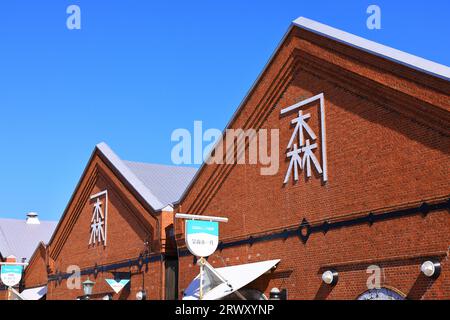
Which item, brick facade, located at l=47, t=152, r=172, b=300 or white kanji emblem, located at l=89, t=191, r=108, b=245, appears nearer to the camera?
brick facade, located at l=47, t=152, r=172, b=300

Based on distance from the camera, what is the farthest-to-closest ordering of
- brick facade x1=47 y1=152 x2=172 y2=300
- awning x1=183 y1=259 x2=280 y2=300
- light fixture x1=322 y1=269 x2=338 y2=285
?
brick facade x1=47 y1=152 x2=172 y2=300
awning x1=183 y1=259 x2=280 y2=300
light fixture x1=322 y1=269 x2=338 y2=285

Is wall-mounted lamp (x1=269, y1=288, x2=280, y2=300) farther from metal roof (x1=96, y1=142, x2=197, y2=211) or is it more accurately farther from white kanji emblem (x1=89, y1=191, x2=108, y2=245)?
white kanji emblem (x1=89, y1=191, x2=108, y2=245)

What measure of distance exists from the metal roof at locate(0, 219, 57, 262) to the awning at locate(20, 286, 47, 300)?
6487mm

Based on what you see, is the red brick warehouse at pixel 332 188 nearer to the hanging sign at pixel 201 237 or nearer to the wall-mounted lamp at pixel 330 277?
the wall-mounted lamp at pixel 330 277

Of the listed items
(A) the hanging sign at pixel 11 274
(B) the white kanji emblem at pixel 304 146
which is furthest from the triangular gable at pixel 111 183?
(B) the white kanji emblem at pixel 304 146

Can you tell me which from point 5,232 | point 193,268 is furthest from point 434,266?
point 5,232

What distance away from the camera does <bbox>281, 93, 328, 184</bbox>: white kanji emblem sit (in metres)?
16.4

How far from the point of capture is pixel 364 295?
14523mm

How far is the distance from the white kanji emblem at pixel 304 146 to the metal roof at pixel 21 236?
2994cm

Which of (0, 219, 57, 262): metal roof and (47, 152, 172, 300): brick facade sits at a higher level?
(0, 219, 57, 262): metal roof

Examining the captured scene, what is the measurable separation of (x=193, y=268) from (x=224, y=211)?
2.51 m

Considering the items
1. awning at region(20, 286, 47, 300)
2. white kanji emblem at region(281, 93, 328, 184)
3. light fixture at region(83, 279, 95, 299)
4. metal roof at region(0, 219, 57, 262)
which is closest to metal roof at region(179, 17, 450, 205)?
white kanji emblem at region(281, 93, 328, 184)

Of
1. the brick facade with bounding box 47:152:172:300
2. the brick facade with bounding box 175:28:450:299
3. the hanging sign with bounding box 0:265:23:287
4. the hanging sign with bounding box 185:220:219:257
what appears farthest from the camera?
the hanging sign with bounding box 0:265:23:287

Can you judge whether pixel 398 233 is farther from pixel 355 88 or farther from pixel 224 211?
pixel 224 211
